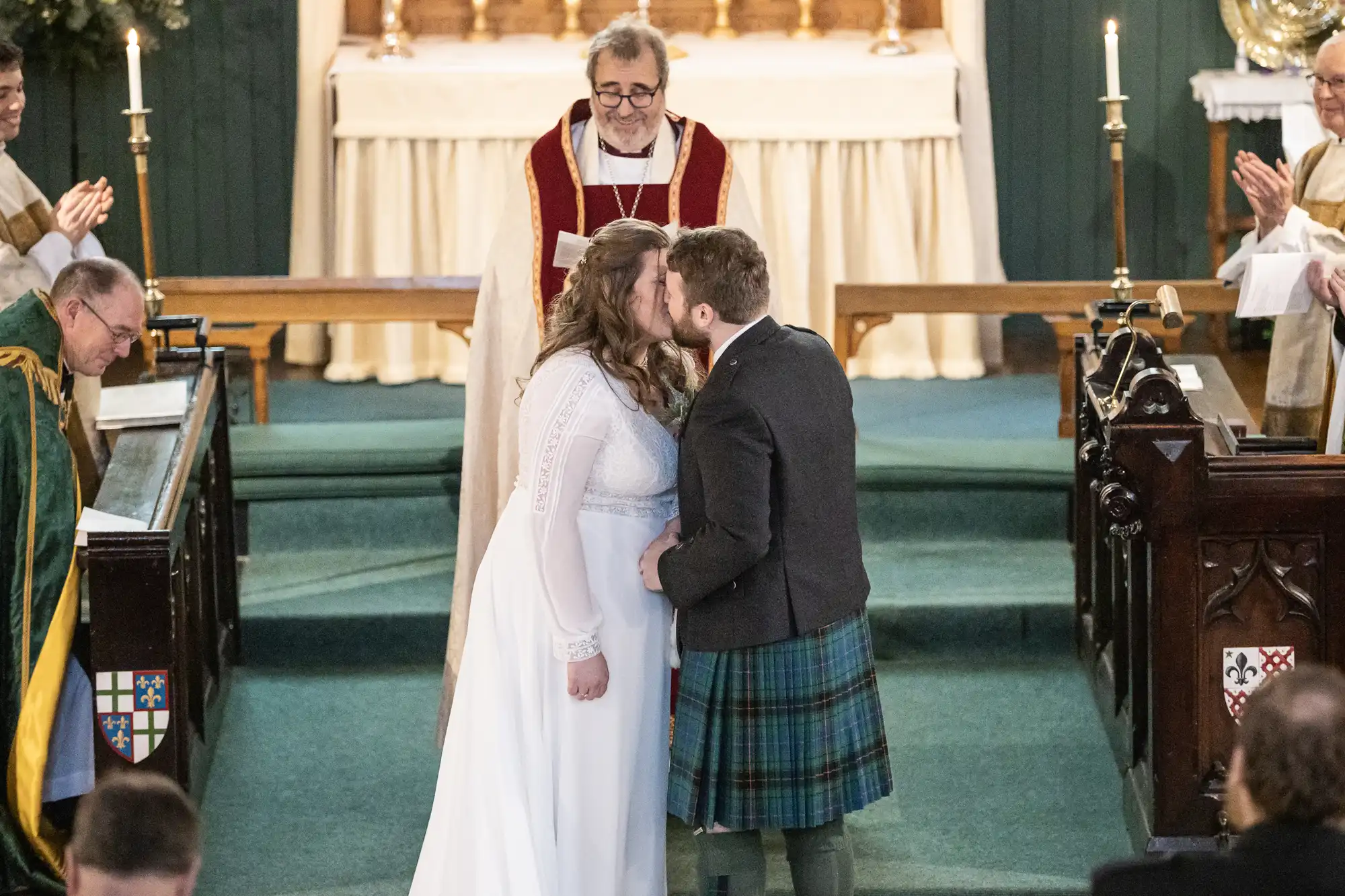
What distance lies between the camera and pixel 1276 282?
15.8ft

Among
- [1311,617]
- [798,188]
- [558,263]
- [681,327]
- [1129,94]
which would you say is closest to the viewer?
[681,327]

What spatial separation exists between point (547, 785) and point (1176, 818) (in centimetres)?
137

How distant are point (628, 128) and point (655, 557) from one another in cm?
143

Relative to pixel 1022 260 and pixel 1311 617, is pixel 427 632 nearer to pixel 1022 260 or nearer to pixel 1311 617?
pixel 1311 617

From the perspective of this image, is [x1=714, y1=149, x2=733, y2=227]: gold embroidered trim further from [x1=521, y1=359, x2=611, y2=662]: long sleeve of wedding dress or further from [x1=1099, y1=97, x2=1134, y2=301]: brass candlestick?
[x1=521, y1=359, x2=611, y2=662]: long sleeve of wedding dress

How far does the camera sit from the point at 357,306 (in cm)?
669

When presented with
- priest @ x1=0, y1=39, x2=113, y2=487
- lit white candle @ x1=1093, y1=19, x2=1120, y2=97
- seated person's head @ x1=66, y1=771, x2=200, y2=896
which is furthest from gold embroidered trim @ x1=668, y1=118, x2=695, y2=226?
seated person's head @ x1=66, y1=771, x2=200, y2=896

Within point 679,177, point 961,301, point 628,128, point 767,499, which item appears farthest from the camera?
point 961,301

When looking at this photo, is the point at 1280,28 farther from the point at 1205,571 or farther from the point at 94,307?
the point at 94,307

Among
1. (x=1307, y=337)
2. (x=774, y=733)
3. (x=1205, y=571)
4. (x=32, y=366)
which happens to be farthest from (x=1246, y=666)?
(x=32, y=366)

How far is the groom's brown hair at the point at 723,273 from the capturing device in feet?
10.6

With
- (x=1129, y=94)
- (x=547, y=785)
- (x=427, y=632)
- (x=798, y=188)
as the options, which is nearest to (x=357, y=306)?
(x=427, y=632)

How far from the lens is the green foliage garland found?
8312mm

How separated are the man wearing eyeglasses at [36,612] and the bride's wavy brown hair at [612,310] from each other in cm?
127
